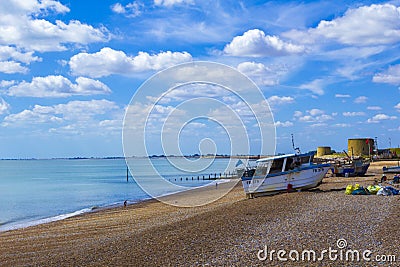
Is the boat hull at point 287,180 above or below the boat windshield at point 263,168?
below

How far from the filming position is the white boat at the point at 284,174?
88.6 ft

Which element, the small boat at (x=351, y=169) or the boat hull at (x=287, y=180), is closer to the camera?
the boat hull at (x=287, y=180)

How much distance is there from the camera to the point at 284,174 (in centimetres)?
2702

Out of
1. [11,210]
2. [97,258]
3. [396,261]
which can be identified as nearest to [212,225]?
[97,258]

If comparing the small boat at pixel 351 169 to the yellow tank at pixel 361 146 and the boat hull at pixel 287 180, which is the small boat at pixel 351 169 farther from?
the yellow tank at pixel 361 146

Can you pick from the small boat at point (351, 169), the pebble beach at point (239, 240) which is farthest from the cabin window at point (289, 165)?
the small boat at point (351, 169)

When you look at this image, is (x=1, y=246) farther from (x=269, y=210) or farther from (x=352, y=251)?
(x=352, y=251)

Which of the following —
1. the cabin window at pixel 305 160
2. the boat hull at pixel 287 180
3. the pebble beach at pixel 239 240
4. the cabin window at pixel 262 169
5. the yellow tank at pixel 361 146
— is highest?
the yellow tank at pixel 361 146

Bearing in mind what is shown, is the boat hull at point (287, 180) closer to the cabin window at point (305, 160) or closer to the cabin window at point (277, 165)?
the cabin window at point (277, 165)

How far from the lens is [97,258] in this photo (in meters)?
12.3

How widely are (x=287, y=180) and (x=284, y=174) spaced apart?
1.41ft

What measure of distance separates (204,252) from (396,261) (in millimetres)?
4464

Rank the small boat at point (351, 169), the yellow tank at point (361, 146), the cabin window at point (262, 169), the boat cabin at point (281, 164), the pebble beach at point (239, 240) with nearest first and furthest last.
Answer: the pebble beach at point (239, 240)
the boat cabin at point (281, 164)
the cabin window at point (262, 169)
the small boat at point (351, 169)
the yellow tank at point (361, 146)

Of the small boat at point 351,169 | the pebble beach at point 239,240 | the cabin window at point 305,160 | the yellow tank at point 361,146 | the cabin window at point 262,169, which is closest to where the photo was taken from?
the pebble beach at point 239,240
